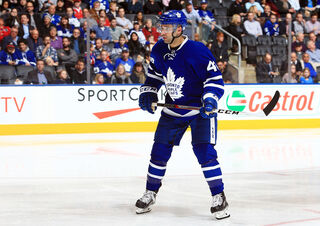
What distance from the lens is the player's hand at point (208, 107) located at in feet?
13.8

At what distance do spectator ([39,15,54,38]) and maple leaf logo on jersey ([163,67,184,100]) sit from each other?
226 inches

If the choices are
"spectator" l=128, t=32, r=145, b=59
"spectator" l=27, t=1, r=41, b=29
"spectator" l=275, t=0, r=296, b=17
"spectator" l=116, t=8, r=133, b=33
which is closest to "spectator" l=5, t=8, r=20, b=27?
"spectator" l=27, t=1, r=41, b=29

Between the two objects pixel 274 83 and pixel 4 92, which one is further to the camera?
pixel 274 83

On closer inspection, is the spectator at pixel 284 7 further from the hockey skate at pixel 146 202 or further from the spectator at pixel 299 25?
the hockey skate at pixel 146 202

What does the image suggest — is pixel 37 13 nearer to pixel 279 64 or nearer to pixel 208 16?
pixel 208 16

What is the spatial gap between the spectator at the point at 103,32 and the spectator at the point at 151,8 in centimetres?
157

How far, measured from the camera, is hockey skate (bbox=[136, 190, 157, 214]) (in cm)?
449

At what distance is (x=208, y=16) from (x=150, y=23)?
1.61 m

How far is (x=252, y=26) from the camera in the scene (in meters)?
11.3

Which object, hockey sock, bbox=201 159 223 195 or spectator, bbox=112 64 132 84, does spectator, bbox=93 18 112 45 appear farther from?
hockey sock, bbox=201 159 223 195

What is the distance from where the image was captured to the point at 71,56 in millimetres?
9938

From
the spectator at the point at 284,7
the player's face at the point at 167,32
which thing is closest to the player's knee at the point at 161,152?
the player's face at the point at 167,32

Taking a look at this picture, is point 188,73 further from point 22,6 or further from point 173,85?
point 22,6

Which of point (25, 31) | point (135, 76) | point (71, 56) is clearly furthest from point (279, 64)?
point (25, 31)
